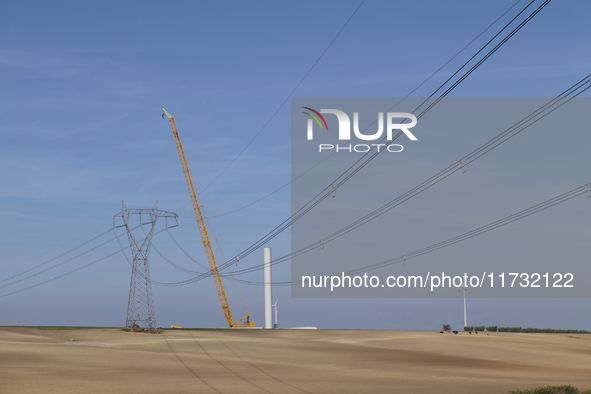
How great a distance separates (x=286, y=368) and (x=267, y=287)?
12572 centimetres

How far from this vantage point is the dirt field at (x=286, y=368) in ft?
120

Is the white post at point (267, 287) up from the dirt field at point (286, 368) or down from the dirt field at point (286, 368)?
up

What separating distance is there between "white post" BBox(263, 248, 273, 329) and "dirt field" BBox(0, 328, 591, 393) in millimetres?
91640

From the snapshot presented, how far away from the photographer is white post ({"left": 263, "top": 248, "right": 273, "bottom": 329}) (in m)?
174

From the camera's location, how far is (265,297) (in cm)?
17588

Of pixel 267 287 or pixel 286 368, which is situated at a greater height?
pixel 267 287

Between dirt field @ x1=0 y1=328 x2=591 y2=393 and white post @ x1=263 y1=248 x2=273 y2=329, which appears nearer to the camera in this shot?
dirt field @ x1=0 y1=328 x2=591 y2=393

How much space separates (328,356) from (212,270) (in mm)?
128166

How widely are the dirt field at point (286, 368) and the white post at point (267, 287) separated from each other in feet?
301

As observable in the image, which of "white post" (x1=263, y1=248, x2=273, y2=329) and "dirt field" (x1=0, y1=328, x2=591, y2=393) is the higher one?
"white post" (x1=263, y1=248, x2=273, y2=329)

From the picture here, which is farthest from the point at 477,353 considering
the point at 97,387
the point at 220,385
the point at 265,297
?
the point at 265,297

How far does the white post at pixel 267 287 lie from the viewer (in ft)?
572

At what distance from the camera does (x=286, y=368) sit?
50688mm

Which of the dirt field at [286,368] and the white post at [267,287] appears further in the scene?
the white post at [267,287]
